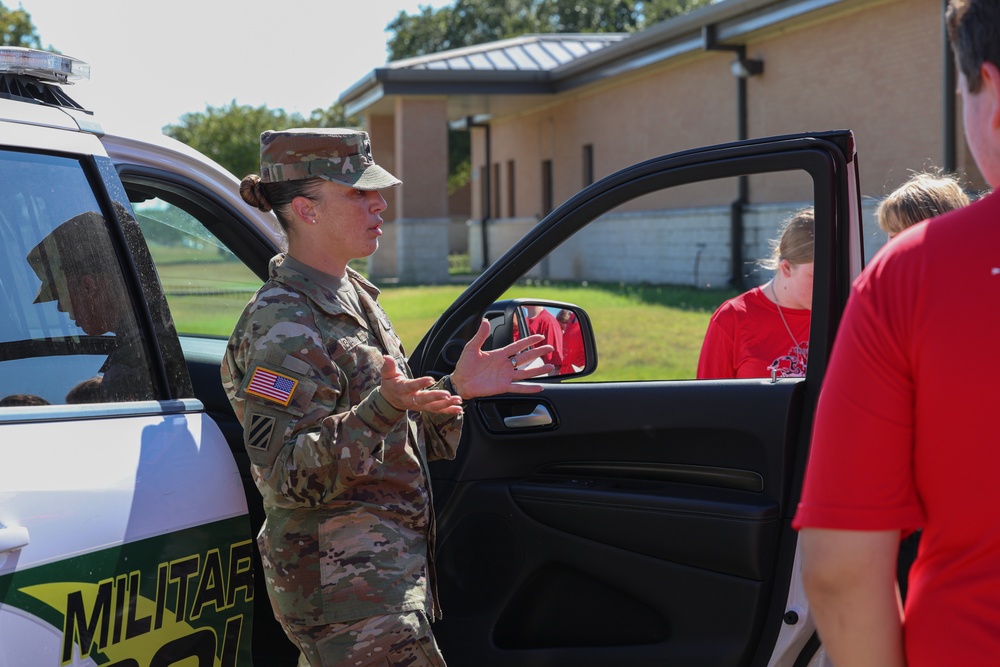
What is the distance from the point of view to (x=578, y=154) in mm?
24422

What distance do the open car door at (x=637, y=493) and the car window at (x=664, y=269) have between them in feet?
23.5

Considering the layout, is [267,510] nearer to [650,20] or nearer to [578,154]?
[578,154]

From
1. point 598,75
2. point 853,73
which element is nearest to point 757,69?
point 853,73

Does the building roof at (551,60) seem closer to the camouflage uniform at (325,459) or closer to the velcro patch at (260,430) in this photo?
the camouflage uniform at (325,459)

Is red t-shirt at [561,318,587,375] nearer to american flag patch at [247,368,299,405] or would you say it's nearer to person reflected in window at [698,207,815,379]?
person reflected in window at [698,207,815,379]

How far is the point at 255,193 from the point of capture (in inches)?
96.3

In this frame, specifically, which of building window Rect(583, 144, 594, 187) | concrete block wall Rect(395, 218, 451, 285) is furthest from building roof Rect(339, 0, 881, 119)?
concrete block wall Rect(395, 218, 451, 285)

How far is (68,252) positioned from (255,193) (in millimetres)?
429

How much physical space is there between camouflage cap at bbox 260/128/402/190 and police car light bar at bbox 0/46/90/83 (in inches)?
20.9

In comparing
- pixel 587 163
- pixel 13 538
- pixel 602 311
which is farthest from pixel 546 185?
pixel 13 538

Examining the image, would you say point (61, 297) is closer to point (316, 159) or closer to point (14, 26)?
point (316, 159)

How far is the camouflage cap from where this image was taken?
2363 millimetres

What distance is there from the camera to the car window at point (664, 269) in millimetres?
11672

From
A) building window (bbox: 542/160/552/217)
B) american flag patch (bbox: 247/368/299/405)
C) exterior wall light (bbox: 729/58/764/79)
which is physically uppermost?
exterior wall light (bbox: 729/58/764/79)
